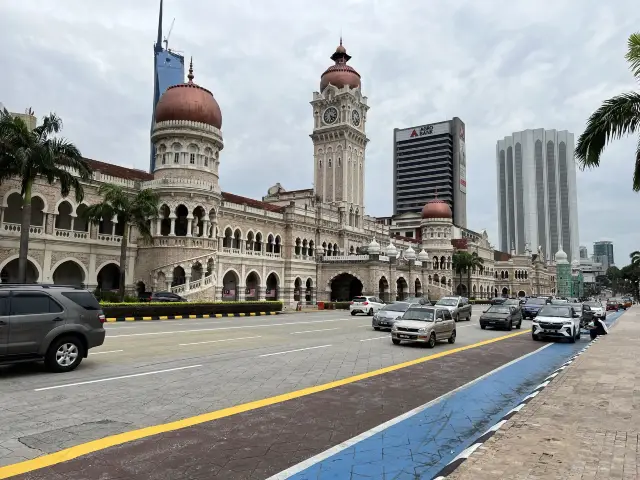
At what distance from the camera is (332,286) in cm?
5662

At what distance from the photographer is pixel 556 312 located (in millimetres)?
19484

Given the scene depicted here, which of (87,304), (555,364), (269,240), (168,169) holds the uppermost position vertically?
(168,169)

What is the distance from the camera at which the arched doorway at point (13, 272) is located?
29516 mm

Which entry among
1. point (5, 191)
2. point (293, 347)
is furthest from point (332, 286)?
point (293, 347)

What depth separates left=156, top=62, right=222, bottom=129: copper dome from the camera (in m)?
36.9

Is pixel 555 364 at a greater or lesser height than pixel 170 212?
lesser

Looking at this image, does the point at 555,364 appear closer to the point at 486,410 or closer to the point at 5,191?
the point at 486,410

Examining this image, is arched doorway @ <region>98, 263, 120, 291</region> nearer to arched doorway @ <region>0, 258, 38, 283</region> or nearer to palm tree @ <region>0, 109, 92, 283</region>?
arched doorway @ <region>0, 258, 38, 283</region>

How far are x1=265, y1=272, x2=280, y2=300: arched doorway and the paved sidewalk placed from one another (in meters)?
38.7

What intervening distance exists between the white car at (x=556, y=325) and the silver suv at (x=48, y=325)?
52.2 feet

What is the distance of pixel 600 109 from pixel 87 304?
14.1 m

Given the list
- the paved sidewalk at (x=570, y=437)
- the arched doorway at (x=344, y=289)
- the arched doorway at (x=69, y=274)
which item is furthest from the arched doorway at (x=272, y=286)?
the paved sidewalk at (x=570, y=437)

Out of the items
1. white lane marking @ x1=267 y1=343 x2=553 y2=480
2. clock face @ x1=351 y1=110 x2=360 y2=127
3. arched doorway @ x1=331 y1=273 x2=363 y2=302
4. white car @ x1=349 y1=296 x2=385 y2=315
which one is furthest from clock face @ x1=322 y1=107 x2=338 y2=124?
white lane marking @ x1=267 y1=343 x2=553 y2=480

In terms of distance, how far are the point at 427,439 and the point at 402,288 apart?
172 ft
